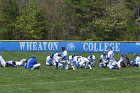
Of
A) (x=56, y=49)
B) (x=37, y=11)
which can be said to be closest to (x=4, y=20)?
(x=37, y=11)

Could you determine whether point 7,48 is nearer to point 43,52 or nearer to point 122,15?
point 43,52

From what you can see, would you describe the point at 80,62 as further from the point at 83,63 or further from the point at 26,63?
the point at 26,63

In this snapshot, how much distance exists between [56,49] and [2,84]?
102ft

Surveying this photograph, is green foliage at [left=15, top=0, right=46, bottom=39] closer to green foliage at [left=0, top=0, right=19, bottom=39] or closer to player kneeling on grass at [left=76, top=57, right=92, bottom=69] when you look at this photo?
green foliage at [left=0, top=0, right=19, bottom=39]

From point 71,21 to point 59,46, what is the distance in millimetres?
20907

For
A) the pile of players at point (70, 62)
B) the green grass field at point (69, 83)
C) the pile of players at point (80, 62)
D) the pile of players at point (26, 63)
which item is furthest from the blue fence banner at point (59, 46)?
the green grass field at point (69, 83)

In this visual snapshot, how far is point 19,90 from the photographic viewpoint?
20516 millimetres

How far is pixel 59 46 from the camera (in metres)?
54.0

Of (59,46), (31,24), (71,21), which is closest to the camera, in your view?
(59,46)

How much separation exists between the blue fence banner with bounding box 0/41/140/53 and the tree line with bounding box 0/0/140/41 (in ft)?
50.7

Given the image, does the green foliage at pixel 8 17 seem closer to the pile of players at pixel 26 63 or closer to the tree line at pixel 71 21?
the tree line at pixel 71 21

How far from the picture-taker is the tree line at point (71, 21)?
70.8 metres

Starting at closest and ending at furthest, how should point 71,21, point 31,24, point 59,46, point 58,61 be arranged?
point 58,61, point 59,46, point 31,24, point 71,21

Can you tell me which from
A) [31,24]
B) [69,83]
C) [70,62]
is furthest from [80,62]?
[31,24]
